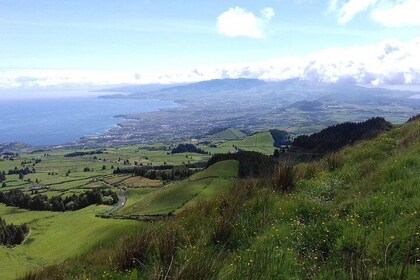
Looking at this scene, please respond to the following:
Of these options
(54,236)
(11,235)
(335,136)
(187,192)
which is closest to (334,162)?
(187,192)

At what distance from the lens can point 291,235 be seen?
7.36m

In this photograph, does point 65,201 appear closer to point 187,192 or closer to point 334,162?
point 187,192

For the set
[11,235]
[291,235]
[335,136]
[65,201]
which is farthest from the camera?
[335,136]

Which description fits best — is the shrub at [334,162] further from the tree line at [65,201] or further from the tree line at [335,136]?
the tree line at [65,201]

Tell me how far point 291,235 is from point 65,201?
371 feet

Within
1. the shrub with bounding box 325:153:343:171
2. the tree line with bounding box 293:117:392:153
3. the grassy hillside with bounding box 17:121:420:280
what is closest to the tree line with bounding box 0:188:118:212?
the tree line with bounding box 293:117:392:153

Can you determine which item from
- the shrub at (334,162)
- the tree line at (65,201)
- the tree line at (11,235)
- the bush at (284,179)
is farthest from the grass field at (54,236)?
the bush at (284,179)

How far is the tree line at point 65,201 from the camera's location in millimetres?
105831

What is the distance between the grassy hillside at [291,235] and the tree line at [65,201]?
320 feet

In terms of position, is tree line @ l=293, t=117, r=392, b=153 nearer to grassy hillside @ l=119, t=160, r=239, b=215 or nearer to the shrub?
grassy hillside @ l=119, t=160, r=239, b=215

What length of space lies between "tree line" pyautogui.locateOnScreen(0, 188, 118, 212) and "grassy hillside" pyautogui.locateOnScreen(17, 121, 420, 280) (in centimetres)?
9761

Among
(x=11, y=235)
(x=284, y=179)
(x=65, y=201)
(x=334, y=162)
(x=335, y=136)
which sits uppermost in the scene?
(x=284, y=179)

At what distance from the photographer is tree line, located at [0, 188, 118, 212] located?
10583 centimetres

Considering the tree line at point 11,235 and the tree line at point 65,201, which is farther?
the tree line at point 65,201
